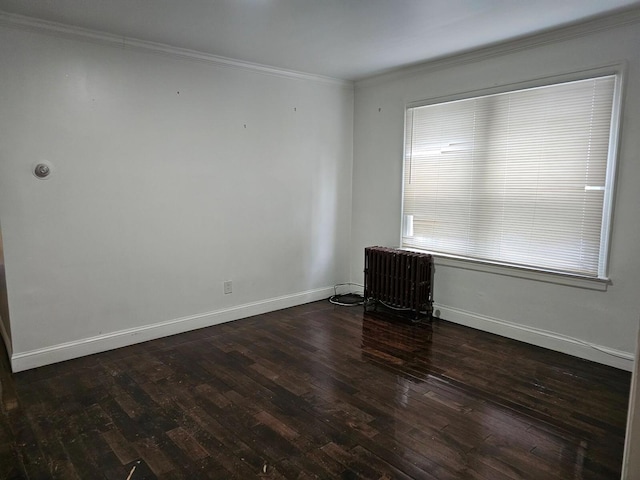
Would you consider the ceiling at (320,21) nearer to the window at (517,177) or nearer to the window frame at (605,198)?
the window frame at (605,198)

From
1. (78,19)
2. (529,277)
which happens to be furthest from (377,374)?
(78,19)

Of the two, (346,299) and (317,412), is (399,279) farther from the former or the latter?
(317,412)

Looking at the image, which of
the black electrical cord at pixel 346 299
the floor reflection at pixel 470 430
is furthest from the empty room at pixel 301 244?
the black electrical cord at pixel 346 299

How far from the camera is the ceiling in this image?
9.10ft

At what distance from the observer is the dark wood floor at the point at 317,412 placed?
2.14 m

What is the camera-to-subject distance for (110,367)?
10.7 ft

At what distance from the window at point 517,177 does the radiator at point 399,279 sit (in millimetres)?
352

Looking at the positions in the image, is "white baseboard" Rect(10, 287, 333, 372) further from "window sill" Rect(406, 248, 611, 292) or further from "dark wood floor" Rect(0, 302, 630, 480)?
"window sill" Rect(406, 248, 611, 292)

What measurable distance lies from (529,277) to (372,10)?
254 centimetres

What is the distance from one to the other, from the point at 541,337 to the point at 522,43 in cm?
252

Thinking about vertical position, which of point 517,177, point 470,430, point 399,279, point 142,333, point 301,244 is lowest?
point 470,430

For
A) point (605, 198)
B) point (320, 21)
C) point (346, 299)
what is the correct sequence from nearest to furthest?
1. point (320, 21)
2. point (605, 198)
3. point (346, 299)

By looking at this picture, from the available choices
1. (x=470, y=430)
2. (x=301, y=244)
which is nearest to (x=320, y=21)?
(x=301, y=244)

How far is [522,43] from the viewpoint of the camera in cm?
354
